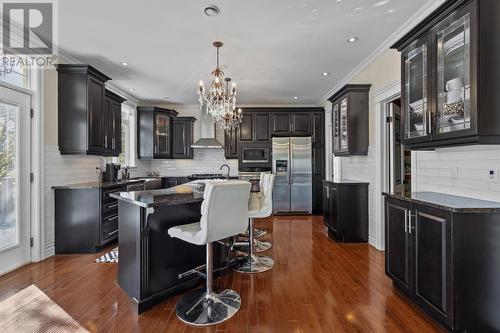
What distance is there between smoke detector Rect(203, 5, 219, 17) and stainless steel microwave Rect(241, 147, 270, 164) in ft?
13.5

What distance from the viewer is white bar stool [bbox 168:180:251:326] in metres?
1.97

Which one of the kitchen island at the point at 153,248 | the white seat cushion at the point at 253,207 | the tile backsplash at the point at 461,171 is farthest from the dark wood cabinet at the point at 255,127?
the kitchen island at the point at 153,248

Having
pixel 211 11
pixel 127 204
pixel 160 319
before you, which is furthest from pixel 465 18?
pixel 160 319

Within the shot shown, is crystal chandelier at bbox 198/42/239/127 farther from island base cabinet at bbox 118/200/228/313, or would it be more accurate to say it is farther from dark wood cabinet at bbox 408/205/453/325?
dark wood cabinet at bbox 408/205/453/325

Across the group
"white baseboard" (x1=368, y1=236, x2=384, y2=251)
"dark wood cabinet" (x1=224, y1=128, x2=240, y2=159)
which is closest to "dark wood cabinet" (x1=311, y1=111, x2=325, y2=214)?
"dark wood cabinet" (x1=224, y1=128, x2=240, y2=159)

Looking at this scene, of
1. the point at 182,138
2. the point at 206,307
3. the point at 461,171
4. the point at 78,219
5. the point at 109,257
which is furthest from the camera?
the point at 182,138

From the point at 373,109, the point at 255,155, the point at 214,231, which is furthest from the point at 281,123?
the point at 214,231

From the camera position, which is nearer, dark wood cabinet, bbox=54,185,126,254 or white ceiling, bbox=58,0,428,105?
white ceiling, bbox=58,0,428,105

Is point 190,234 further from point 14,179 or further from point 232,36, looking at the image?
point 14,179

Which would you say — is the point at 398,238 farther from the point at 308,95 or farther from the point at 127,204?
the point at 308,95

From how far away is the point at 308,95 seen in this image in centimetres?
609

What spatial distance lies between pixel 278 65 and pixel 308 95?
2.12 m

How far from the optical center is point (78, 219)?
366 cm

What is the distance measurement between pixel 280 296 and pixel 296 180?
4.03 metres
